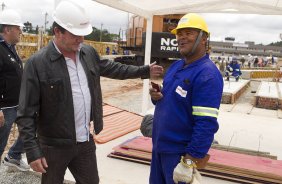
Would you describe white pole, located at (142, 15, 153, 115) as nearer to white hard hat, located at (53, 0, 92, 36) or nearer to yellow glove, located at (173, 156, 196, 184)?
white hard hat, located at (53, 0, 92, 36)

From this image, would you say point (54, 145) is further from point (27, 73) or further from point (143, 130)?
point (143, 130)

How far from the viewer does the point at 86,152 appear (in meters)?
3.08

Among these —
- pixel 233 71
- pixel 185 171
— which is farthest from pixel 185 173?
pixel 233 71

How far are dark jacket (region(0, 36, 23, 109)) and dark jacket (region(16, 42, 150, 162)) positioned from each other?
145cm

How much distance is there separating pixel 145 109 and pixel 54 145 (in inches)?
239

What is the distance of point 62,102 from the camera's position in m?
2.75

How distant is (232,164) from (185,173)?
252 cm

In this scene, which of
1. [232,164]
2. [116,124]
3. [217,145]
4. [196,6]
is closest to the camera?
[232,164]

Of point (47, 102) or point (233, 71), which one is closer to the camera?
point (47, 102)

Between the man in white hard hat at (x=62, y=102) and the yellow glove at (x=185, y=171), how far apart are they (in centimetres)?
91

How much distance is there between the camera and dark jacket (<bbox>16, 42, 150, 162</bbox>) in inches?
104

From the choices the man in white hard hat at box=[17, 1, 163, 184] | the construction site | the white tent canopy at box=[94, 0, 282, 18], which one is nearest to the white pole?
the construction site

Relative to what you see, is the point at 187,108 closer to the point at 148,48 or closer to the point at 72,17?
the point at 72,17

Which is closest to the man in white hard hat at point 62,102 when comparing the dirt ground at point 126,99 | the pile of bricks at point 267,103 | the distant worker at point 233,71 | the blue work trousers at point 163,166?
the blue work trousers at point 163,166
